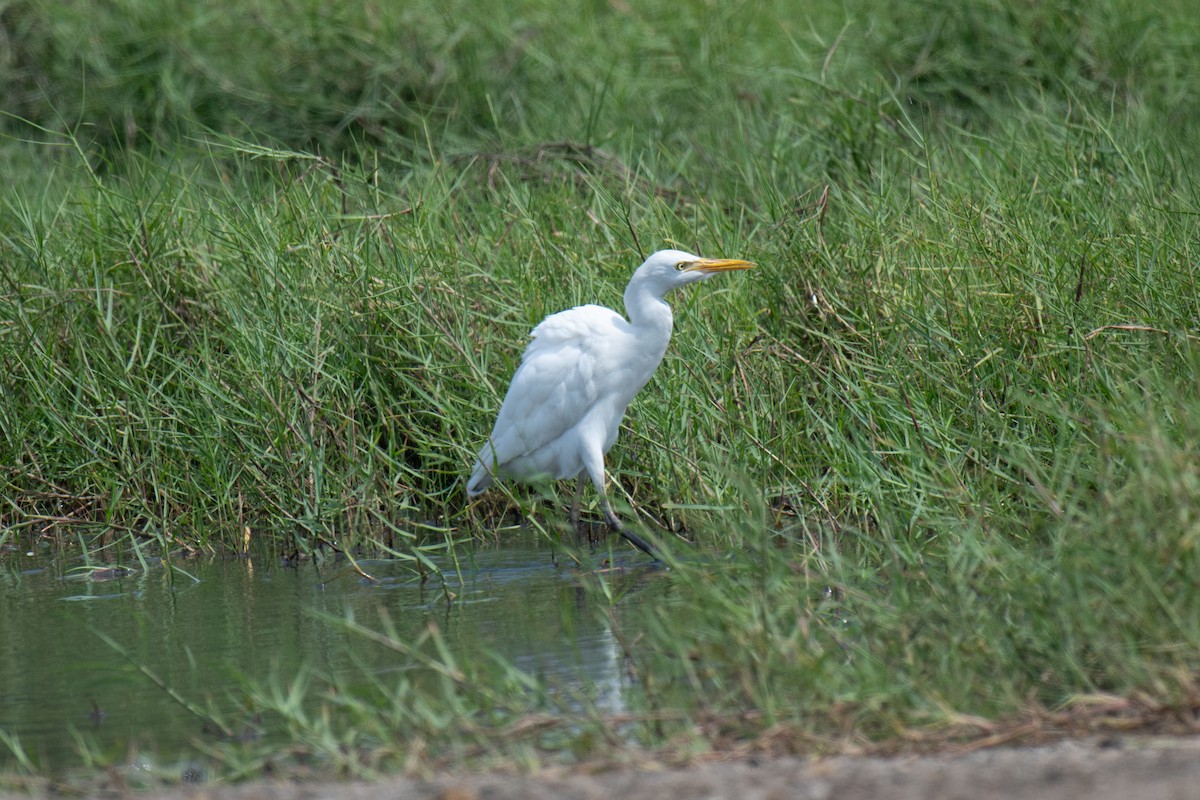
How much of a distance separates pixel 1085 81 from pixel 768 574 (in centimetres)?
559

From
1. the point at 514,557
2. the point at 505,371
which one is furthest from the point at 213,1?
the point at 514,557

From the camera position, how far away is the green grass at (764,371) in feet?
10.6

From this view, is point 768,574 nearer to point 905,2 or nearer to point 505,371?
point 505,371

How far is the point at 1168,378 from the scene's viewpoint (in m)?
4.61

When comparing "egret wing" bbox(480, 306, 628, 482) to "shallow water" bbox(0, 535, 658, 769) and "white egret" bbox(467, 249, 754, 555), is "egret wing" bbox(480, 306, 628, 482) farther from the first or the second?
"shallow water" bbox(0, 535, 658, 769)

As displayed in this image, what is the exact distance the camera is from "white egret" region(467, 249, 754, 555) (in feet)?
17.2

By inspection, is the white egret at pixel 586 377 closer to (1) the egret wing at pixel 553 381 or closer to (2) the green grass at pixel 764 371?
(1) the egret wing at pixel 553 381

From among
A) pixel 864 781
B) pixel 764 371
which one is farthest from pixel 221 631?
pixel 864 781

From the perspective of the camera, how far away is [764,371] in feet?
18.5

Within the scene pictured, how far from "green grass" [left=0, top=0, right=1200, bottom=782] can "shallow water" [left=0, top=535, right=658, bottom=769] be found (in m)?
0.22

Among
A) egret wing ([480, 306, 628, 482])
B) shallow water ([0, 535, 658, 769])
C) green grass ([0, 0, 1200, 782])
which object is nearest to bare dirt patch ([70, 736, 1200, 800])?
green grass ([0, 0, 1200, 782])

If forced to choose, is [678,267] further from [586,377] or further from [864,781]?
[864,781]

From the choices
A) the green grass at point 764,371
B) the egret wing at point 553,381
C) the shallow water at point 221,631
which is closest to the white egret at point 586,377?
the egret wing at point 553,381

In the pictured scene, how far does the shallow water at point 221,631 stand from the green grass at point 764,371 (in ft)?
0.71
